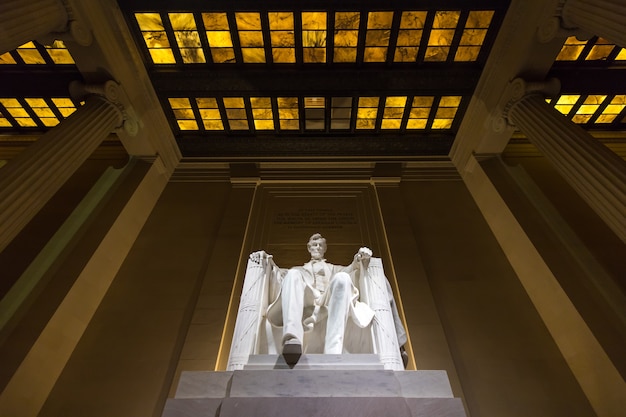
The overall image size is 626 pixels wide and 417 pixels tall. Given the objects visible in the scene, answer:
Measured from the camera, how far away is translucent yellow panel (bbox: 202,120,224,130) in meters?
11.2

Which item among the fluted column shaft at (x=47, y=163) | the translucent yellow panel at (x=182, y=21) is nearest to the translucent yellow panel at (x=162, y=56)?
the translucent yellow panel at (x=182, y=21)

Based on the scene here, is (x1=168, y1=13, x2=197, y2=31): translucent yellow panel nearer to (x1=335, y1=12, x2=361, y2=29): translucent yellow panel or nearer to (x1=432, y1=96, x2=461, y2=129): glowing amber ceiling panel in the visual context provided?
(x1=335, y1=12, x2=361, y2=29): translucent yellow panel

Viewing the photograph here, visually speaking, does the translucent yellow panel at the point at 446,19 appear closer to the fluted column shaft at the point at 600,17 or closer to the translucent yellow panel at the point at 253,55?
the fluted column shaft at the point at 600,17

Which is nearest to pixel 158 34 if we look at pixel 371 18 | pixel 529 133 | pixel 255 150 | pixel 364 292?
pixel 255 150

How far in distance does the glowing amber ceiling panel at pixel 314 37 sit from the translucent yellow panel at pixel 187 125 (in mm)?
3677

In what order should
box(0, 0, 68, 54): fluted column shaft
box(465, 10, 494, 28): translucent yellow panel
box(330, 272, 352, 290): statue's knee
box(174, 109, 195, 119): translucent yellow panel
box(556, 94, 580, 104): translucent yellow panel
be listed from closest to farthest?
box(330, 272, 352, 290): statue's knee, box(0, 0, 68, 54): fluted column shaft, box(465, 10, 494, 28): translucent yellow panel, box(556, 94, 580, 104): translucent yellow panel, box(174, 109, 195, 119): translucent yellow panel

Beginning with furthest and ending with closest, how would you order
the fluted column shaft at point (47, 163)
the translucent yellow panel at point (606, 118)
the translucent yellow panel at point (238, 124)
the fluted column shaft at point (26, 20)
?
1. the translucent yellow panel at point (238, 124)
2. the translucent yellow panel at point (606, 118)
3. the fluted column shaft at point (47, 163)
4. the fluted column shaft at point (26, 20)

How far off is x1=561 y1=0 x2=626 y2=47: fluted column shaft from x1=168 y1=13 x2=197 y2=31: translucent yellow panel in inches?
295

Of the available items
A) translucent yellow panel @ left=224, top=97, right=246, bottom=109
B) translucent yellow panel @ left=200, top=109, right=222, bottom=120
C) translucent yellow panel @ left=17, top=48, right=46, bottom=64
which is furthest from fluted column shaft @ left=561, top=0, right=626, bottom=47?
translucent yellow panel @ left=17, top=48, right=46, bottom=64

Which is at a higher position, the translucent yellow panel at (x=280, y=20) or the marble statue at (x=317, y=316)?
the translucent yellow panel at (x=280, y=20)

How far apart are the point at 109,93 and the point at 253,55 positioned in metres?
3.39

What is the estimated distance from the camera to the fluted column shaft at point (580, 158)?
19.3 feet

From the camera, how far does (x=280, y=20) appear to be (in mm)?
8984

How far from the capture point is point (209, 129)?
37.5 feet
